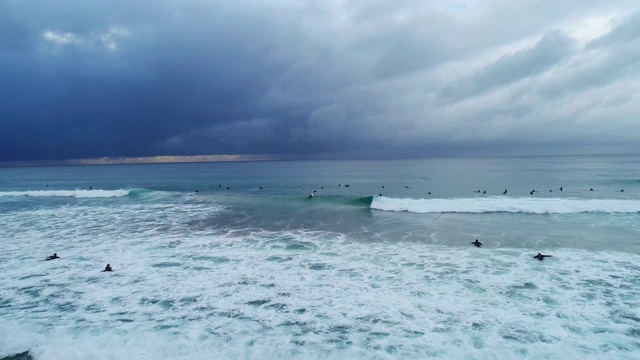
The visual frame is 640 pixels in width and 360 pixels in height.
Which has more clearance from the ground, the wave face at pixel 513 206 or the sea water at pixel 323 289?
the wave face at pixel 513 206

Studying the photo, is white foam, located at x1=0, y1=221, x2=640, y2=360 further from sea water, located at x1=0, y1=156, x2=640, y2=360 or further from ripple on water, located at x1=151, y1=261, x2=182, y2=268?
ripple on water, located at x1=151, y1=261, x2=182, y2=268

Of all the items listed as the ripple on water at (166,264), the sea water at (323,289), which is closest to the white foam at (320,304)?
the sea water at (323,289)

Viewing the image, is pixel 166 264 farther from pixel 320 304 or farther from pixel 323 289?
pixel 320 304

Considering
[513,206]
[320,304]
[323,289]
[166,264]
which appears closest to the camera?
[320,304]

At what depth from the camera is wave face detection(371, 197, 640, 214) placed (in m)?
30.4

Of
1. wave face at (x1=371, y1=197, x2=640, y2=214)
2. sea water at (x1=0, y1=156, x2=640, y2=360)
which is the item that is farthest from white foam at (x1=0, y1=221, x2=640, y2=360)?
wave face at (x1=371, y1=197, x2=640, y2=214)

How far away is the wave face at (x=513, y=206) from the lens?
3036 cm

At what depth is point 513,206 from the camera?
1267 inches

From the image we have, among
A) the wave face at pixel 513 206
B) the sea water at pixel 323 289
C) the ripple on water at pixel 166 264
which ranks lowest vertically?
the ripple on water at pixel 166 264

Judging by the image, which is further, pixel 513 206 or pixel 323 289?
pixel 513 206

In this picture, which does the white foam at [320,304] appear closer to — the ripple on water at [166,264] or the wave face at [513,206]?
the ripple on water at [166,264]

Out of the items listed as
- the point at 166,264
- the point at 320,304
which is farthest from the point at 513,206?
the point at 166,264

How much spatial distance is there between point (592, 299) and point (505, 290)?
2.66 metres

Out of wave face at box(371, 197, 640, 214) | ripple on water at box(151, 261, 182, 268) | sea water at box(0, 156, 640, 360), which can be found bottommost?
ripple on water at box(151, 261, 182, 268)
